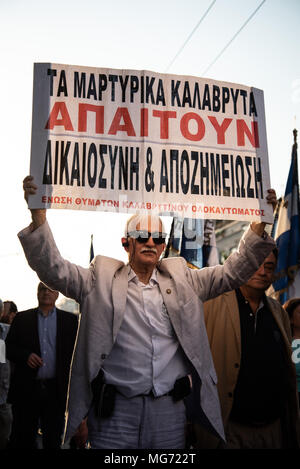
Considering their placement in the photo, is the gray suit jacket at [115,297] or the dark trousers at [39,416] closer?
the gray suit jacket at [115,297]

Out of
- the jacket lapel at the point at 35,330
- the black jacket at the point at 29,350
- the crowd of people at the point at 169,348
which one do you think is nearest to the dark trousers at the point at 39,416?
the black jacket at the point at 29,350

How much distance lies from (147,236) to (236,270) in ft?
2.14

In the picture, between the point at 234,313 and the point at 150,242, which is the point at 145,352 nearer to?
the point at 150,242

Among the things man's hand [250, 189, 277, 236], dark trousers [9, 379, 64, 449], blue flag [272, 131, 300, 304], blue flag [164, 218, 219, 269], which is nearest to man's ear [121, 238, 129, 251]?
man's hand [250, 189, 277, 236]

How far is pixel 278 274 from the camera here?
6891mm

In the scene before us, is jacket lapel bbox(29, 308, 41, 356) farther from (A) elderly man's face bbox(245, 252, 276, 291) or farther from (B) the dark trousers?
(A) elderly man's face bbox(245, 252, 276, 291)

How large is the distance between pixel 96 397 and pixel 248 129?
2246 millimetres

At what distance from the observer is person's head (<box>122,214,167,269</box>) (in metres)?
3.61

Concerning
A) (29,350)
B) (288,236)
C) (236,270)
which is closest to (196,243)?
(288,236)

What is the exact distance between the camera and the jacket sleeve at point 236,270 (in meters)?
3.68

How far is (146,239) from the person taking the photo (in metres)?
3.61

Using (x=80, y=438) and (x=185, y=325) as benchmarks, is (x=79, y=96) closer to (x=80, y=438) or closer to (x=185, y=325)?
(x=185, y=325)

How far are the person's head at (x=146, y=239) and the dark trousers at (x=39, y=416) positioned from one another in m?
2.88

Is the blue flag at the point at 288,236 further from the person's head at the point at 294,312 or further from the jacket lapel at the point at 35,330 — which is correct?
the jacket lapel at the point at 35,330
